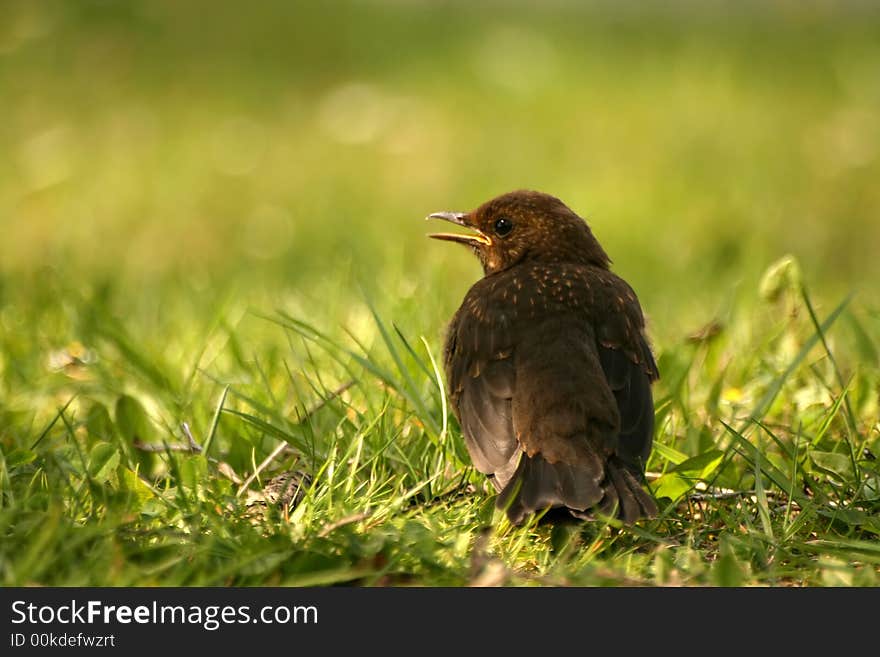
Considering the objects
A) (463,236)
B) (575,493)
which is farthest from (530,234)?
(575,493)

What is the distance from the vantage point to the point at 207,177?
10.5 metres

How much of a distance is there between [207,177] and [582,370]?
6722 millimetres

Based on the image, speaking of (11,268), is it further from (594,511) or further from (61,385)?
(594,511)

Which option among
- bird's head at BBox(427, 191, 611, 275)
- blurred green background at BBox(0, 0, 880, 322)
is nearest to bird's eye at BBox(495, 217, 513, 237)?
bird's head at BBox(427, 191, 611, 275)

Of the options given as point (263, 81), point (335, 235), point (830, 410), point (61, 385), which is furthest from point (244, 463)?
point (263, 81)

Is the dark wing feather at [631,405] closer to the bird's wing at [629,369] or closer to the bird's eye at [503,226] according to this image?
the bird's wing at [629,369]

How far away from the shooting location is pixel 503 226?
204 inches

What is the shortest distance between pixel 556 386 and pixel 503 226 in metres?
1.13

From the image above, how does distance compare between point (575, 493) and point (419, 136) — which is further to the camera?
point (419, 136)

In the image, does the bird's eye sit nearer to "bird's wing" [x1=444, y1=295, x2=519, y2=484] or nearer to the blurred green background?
"bird's wing" [x1=444, y1=295, x2=519, y2=484]

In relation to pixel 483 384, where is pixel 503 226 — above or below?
above

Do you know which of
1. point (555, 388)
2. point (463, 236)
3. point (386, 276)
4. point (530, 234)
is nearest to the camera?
point (555, 388)

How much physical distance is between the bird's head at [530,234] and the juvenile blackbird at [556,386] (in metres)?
0.03

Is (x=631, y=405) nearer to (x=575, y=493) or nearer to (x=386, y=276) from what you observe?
(x=575, y=493)
